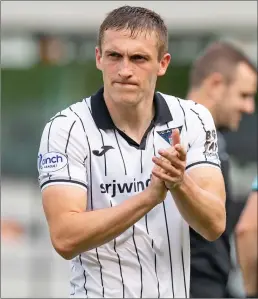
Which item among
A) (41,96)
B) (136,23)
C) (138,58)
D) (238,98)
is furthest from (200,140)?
(41,96)

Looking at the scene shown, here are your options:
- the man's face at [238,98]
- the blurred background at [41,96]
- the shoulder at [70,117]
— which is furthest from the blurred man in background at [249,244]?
the blurred background at [41,96]

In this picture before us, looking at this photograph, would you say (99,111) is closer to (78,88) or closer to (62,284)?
(62,284)

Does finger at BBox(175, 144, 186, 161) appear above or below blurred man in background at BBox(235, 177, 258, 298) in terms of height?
above

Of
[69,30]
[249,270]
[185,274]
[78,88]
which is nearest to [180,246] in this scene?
[185,274]

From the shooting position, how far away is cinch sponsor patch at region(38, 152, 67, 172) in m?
4.20

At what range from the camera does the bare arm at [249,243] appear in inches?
233

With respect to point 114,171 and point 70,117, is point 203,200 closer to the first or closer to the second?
point 114,171

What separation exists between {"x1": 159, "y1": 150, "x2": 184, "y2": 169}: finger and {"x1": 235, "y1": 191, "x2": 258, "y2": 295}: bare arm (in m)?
2.11

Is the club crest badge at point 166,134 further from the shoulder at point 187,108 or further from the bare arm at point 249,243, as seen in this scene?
the bare arm at point 249,243

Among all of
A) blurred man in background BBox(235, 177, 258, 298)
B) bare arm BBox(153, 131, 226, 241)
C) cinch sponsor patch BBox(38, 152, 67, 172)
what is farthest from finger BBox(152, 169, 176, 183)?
blurred man in background BBox(235, 177, 258, 298)

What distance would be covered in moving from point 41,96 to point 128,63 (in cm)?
717

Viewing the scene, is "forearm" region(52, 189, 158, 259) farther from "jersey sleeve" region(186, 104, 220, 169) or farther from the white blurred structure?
→ the white blurred structure

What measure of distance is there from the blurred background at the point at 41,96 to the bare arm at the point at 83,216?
15.5 ft

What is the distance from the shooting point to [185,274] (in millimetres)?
4453
